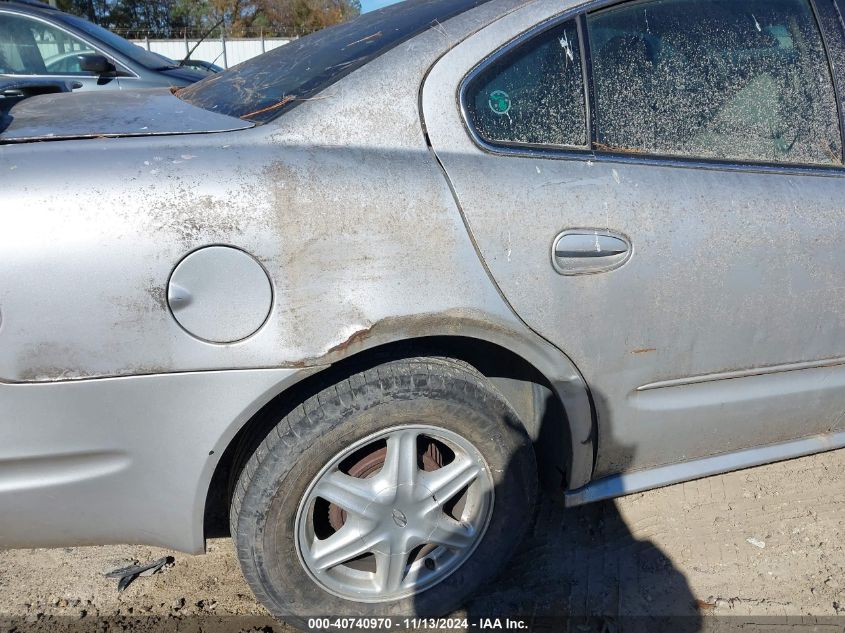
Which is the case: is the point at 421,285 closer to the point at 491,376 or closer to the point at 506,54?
the point at 491,376

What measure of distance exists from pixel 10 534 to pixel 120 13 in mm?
35327

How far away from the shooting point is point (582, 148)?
187 centimetres

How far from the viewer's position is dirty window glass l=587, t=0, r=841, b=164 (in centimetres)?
193

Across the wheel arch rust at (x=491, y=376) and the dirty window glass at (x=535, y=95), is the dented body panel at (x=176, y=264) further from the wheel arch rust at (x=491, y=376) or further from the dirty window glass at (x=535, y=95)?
the dirty window glass at (x=535, y=95)

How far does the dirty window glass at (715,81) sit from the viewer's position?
1.93 metres

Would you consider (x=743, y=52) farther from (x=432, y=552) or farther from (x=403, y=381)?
(x=432, y=552)

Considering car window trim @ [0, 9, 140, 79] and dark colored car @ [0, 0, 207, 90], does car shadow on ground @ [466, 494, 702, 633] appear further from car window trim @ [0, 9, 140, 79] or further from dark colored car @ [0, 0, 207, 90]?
car window trim @ [0, 9, 140, 79]

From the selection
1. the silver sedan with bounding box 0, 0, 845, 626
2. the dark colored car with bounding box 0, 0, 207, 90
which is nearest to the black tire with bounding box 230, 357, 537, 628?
the silver sedan with bounding box 0, 0, 845, 626

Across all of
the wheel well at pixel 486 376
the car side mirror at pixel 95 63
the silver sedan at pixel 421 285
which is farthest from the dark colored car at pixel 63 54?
the wheel well at pixel 486 376

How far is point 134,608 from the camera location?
2.13m

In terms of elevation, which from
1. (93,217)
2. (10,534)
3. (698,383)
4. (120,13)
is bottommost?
(10,534)

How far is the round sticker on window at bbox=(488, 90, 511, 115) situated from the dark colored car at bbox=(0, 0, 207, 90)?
470cm

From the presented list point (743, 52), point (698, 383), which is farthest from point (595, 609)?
point (743, 52)

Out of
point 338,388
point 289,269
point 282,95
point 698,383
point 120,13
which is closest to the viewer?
point 289,269
